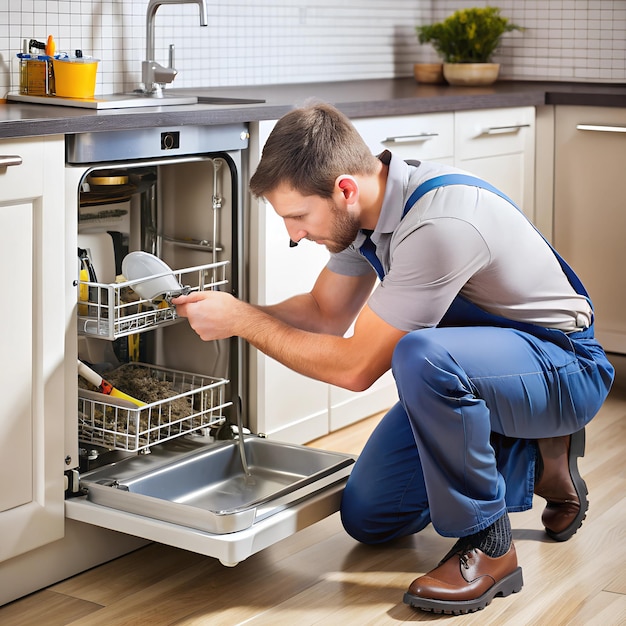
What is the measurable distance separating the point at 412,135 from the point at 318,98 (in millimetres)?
873

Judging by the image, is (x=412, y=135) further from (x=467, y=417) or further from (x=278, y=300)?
(x=467, y=417)

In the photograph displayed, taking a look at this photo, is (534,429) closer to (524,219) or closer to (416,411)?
(416,411)

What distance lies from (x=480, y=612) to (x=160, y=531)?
0.61 metres

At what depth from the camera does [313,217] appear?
6.25 ft

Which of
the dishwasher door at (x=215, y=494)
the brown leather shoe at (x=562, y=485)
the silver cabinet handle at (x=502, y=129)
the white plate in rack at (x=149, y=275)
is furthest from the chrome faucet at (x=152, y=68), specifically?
the brown leather shoe at (x=562, y=485)

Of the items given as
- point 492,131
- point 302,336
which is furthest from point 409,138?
point 302,336

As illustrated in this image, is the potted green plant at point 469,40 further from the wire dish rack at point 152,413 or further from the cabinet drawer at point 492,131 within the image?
the wire dish rack at point 152,413

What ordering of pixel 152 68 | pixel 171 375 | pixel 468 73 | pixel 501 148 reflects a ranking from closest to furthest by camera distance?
pixel 171 375 → pixel 152 68 → pixel 501 148 → pixel 468 73

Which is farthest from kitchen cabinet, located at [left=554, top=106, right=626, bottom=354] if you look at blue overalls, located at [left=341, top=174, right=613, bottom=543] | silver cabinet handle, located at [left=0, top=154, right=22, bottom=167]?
silver cabinet handle, located at [left=0, top=154, right=22, bottom=167]

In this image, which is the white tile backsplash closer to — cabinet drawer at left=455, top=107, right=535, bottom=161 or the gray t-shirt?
cabinet drawer at left=455, top=107, right=535, bottom=161

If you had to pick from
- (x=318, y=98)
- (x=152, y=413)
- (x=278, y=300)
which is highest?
(x=318, y=98)

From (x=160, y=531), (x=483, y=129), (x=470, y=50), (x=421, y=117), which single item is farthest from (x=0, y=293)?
(x=470, y=50)

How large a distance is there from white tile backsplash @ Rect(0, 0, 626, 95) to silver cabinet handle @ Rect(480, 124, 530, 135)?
68cm

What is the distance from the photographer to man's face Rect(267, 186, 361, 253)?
1.89m
